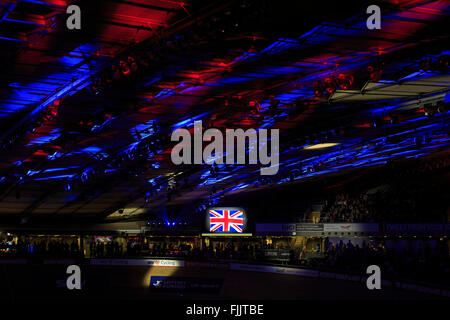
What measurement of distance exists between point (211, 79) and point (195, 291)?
32.5 feet

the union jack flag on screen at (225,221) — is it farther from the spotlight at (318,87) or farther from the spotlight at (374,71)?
the spotlight at (374,71)

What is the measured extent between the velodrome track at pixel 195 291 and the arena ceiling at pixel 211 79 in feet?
21.5

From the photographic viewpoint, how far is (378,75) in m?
16.9

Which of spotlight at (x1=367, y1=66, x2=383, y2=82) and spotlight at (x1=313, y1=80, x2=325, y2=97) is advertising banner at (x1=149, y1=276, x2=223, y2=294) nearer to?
spotlight at (x1=313, y1=80, x2=325, y2=97)

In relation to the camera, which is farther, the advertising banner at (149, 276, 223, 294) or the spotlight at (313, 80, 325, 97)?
the advertising banner at (149, 276, 223, 294)

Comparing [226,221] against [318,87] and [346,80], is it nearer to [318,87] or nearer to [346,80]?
[318,87]

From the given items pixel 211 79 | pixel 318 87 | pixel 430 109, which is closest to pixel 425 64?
pixel 318 87

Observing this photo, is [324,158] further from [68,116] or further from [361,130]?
[68,116]

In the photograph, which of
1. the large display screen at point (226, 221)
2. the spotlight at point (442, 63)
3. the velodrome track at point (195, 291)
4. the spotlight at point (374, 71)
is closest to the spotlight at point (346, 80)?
the spotlight at point (374, 71)

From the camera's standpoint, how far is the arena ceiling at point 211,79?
13.7 metres

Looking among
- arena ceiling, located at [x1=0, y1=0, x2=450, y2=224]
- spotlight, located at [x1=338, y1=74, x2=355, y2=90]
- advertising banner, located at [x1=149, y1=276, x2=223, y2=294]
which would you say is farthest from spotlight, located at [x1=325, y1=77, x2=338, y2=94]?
advertising banner, located at [x1=149, y1=276, x2=223, y2=294]

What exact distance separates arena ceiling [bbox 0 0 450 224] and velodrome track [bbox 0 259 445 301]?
258 inches

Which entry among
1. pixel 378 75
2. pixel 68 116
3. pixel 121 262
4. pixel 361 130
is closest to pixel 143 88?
pixel 68 116

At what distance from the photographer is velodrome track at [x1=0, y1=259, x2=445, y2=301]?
884 inches
